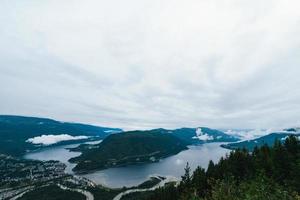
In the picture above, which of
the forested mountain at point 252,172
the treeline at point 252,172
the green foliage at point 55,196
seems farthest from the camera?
the green foliage at point 55,196

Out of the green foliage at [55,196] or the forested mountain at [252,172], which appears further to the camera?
the green foliage at [55,196]

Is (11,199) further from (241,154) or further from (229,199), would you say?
(229,199)

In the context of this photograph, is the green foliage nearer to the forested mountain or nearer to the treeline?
the treeline

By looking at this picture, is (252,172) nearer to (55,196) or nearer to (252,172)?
(252,172)

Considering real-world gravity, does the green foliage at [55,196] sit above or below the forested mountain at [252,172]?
below

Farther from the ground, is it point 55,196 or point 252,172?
point 252,172

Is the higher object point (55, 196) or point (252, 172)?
point (252, 172)

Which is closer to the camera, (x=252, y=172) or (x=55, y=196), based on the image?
(x=252, y=172)

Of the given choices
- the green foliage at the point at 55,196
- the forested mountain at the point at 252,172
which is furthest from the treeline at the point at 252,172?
the green foliage at the point at 55,196

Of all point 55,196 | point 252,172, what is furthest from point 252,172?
point 55,196

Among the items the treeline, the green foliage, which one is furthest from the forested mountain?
the green foliage

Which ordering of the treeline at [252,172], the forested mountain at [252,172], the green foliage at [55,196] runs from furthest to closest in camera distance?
the green foliage at [55,196]
the treeline at [252,172]
the forested mountain at [252,172]

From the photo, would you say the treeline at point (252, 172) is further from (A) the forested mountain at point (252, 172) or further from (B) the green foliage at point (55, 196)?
(B) the green foliage at point (55, 196)

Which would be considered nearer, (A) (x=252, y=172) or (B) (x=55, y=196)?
(A) (x=252, y=172)
